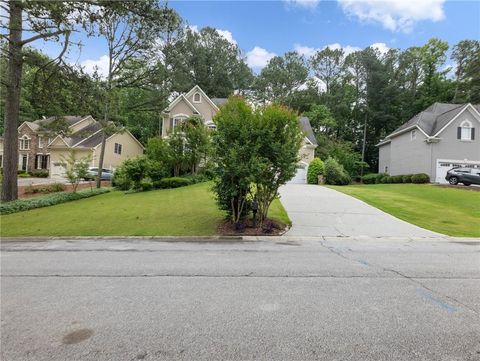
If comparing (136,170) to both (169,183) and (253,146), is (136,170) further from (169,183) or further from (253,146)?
(253,146)

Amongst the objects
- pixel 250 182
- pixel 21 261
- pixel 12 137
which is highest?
pixel 12 137

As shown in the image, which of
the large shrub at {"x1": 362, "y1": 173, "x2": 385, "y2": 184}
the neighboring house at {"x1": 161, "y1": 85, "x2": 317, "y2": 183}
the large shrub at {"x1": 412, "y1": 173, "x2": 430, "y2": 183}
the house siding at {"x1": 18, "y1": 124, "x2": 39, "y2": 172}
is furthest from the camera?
the house siding at {"x1": 18, "y1": 124, "x2": 39, "y2": 172}

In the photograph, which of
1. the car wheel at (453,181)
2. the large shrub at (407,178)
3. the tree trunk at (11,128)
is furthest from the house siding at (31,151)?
the car wheel at (453,181)

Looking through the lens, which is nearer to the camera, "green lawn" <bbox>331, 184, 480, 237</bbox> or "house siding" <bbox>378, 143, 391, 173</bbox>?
"green lawn" <bbox>331, 184, 480, 237</bbox>

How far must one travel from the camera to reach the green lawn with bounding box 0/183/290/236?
989 centimetres

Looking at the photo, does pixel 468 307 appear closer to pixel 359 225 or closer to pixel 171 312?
pixel 171 312

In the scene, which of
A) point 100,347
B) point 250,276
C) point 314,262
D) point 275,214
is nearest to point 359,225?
point 275,214

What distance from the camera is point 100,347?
2916 mm

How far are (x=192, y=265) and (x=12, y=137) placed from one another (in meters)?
13.8

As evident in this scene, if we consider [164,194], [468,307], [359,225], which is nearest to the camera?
[468,307]

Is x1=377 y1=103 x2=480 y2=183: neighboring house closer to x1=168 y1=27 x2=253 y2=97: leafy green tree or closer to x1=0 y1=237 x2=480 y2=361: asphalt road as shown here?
x1=0 y1=237 x2=480 y2=361: asphalt road

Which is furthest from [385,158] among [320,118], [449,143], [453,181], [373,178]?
[453,181]

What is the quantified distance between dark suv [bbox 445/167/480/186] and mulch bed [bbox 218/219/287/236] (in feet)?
63.0

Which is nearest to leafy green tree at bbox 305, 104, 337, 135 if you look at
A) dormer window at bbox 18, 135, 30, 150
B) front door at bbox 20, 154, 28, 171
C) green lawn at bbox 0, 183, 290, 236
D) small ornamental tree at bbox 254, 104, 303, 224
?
green lawn at bbox 0, 183, 290, 236
